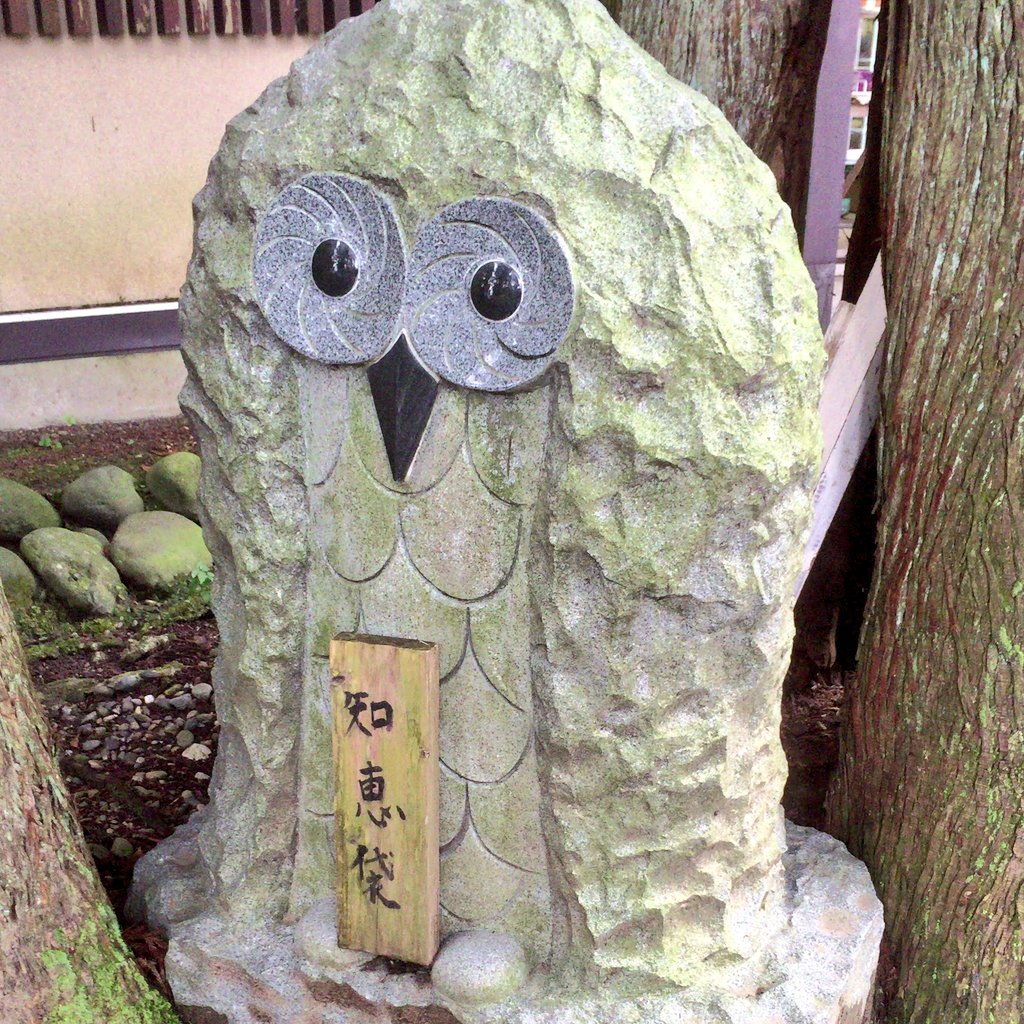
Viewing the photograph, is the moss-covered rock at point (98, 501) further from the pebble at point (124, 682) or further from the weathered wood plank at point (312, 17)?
the weathered wood plank at point (312, 17)

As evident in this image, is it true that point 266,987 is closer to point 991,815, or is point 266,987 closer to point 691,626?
point 691,626

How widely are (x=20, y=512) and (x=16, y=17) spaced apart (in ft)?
6.78

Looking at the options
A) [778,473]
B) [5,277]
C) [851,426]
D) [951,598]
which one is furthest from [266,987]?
[5,277]

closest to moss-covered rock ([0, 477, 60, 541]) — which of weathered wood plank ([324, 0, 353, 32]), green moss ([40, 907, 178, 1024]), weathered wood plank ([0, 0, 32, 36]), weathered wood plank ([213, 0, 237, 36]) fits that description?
weathered wood plank ([0, 0, 32, 36])

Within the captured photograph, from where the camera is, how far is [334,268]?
1.82 meters

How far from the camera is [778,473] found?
173 centimetres

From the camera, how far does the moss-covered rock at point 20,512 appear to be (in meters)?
4.43

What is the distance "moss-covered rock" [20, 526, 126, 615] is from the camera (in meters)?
4.19

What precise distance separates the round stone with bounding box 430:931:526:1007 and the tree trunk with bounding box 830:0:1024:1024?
0.92 meters

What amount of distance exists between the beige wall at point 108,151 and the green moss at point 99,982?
378 cm

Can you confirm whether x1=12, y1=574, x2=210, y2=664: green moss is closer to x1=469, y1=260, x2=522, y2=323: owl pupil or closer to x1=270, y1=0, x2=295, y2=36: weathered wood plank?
x1=270, y1=0, x2=295, y2=36: weathered wood plank

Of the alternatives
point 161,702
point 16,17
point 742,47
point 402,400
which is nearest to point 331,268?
point 402,400

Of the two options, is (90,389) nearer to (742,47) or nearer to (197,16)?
(197,16)

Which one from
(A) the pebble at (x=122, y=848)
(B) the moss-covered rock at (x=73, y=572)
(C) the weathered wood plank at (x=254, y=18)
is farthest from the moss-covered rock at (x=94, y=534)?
(C) the weathered wood plank at (x=254, y=18)
